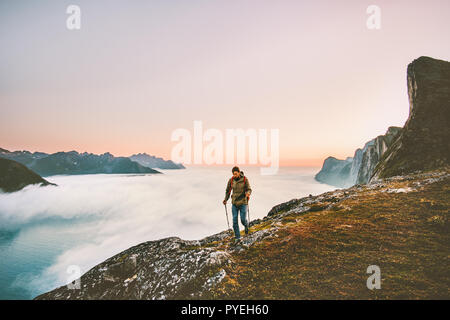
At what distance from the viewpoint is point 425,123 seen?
34594 millimetres

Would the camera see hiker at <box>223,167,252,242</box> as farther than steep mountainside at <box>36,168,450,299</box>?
Yes

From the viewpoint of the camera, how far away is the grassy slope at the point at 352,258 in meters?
5.92

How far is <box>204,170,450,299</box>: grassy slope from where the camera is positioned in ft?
19.4

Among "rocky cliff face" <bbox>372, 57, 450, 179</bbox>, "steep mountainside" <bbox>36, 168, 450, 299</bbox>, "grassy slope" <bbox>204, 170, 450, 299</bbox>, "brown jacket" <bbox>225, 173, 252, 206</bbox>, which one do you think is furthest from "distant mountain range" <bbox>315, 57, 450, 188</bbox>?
"brown jacket" <bbox>225, 173, 252, 206</bbox>

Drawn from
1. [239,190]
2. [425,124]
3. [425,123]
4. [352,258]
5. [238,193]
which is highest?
[425,123]

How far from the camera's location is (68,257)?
190m

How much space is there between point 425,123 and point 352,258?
44987mm

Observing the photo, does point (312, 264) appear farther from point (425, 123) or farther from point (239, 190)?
point (425, 123)

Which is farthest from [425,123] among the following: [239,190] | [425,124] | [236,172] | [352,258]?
[239,190]

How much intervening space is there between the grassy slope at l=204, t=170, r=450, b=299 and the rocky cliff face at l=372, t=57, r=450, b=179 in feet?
78.7

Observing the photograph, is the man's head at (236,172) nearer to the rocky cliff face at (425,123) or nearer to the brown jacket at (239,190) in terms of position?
the brown jacket at (239,190)

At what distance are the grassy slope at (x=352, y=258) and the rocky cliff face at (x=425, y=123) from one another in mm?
23992

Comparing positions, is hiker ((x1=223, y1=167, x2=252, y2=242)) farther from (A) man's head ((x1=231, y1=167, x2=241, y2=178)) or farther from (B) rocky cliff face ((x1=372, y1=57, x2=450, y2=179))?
(B) rocky cliff face ((x1=372, y1=57, x2=450, y2=179))
